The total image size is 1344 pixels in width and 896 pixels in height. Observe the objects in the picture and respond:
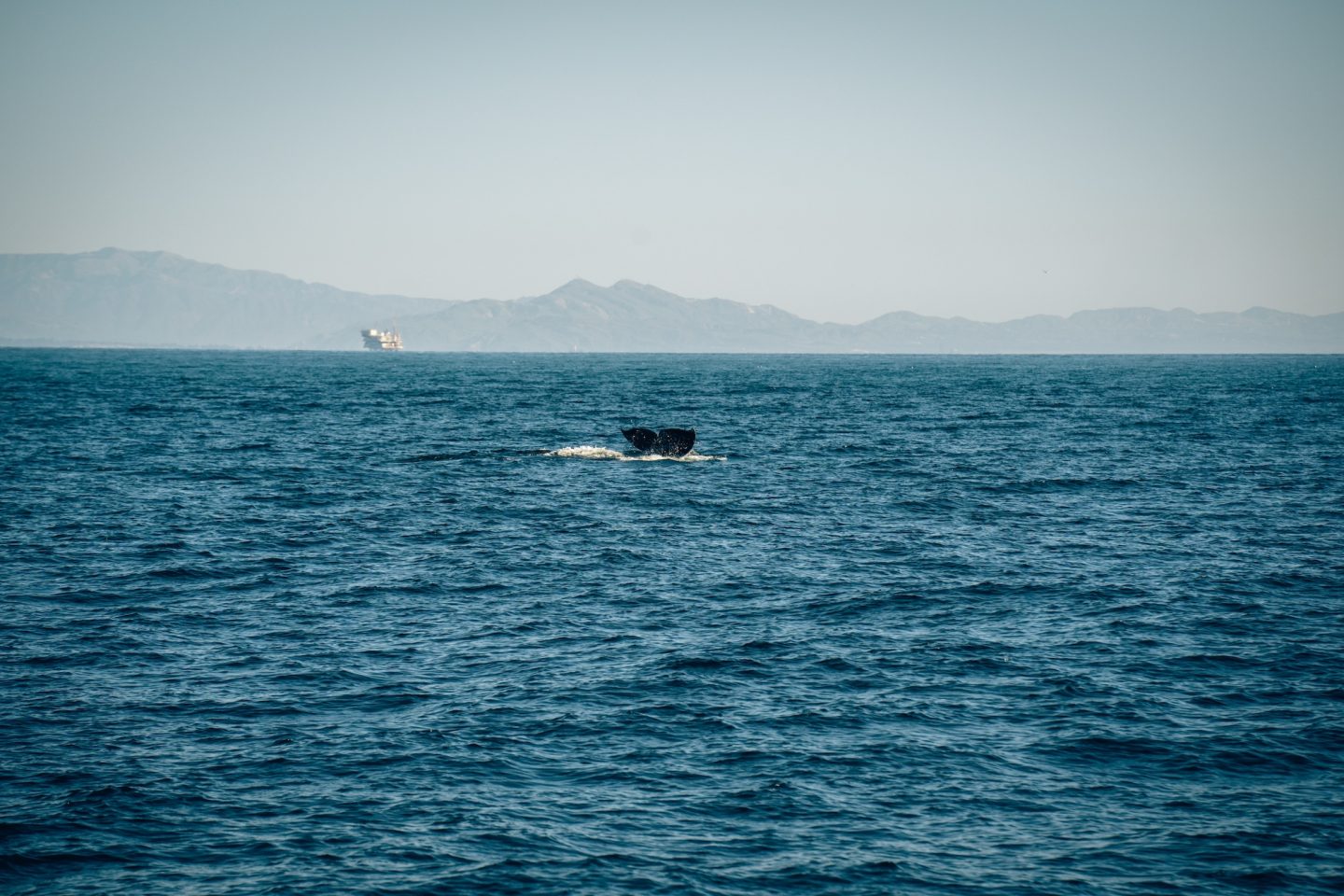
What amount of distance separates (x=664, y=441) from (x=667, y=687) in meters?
37.4

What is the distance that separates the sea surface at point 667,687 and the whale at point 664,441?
9218 mm

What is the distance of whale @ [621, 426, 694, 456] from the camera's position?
2232 inches

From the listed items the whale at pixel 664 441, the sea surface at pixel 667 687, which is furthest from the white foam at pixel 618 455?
the sea surface at pixel 667 687

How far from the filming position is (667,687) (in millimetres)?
20203

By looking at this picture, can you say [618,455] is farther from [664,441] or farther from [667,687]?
[667,687]

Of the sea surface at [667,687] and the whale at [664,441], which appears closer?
the sea surface at [667,687]

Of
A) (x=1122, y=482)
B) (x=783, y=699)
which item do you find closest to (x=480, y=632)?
(x=783, y=699)

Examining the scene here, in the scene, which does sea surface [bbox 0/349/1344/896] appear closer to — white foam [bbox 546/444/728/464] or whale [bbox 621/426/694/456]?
whale [bbox 621/426/694/456]

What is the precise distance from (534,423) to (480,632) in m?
57.8

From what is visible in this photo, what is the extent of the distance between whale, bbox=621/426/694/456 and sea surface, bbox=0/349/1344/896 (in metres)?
9.22

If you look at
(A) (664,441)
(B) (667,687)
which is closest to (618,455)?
(A) (664,441)

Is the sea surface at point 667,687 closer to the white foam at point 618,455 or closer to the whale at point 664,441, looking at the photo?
the whale at point 664,441

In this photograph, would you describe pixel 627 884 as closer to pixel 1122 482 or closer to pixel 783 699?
pixel 783 699

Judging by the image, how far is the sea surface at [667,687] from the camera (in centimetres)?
1409
